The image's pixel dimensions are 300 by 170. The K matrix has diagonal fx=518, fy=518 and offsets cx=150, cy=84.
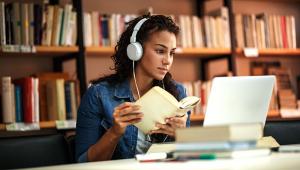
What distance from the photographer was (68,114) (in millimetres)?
2916

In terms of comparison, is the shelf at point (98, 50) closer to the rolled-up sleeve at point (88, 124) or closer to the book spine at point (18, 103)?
the book spine at point (18, 103)

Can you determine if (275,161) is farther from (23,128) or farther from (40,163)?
(23,128)

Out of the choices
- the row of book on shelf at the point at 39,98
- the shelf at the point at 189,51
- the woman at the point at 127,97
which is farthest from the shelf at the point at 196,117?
the woman at the point at 127,97

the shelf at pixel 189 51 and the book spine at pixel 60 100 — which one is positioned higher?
the shelf at pixel 189 51

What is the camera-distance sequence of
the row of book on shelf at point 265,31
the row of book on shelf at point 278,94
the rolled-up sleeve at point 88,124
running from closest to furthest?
1. the rolled-up sleeve at point 88,124
2. the row of book on shelf at point 278,94
3. the row of book on shelf at point 265,31

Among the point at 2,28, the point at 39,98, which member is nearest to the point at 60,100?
the point at 39,98

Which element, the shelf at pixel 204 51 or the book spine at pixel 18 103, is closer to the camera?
the book spine at pixel 18 103

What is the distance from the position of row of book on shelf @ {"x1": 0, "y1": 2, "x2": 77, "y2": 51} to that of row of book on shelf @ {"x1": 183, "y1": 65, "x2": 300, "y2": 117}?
0.90 m

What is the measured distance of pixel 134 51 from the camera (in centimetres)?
203

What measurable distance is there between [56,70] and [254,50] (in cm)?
132

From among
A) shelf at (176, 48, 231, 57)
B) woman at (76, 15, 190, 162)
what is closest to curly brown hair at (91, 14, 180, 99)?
woman at (76, 15, 190, 162)

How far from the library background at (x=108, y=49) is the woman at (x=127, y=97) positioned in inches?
4.7

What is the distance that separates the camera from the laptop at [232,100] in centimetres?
141

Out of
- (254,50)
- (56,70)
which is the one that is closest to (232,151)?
(56,70)
